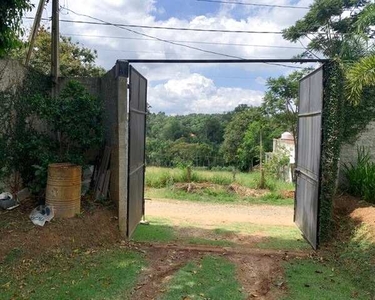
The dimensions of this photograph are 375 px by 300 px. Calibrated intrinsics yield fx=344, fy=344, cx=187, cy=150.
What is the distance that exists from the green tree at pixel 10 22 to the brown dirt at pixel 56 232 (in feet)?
7.69

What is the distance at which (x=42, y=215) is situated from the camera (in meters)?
4.60

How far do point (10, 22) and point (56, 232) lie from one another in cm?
296

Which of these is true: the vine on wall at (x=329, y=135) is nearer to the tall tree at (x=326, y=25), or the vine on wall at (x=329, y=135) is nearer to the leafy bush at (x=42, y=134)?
the leafy bush at (x=42, y=134)

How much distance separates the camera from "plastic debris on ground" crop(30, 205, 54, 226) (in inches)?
177

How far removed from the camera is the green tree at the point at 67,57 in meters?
11.8

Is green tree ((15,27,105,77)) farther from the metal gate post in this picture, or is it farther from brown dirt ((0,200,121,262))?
brown dirt ((0,200,121,262))

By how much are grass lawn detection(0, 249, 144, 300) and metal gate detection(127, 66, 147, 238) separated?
1026 millimetres

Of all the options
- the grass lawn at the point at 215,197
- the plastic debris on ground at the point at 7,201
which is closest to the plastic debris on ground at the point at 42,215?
the plastic debris on ground at the point at 7,201

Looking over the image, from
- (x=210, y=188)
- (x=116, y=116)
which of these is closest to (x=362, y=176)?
(x=116, y=116)

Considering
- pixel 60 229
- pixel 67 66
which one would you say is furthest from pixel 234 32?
pixel 60 229

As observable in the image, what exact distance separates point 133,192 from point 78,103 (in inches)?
62.0

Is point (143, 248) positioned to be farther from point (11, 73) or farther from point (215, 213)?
point (215, 213)

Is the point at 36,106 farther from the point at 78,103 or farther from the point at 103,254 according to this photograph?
the point at 103,254

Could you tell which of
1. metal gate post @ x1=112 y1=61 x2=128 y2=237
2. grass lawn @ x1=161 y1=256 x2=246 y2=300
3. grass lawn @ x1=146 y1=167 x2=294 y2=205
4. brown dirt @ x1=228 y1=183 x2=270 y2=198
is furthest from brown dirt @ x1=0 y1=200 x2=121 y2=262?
brown dirt @ x1=228 y1=183 x2=270 y2=198
